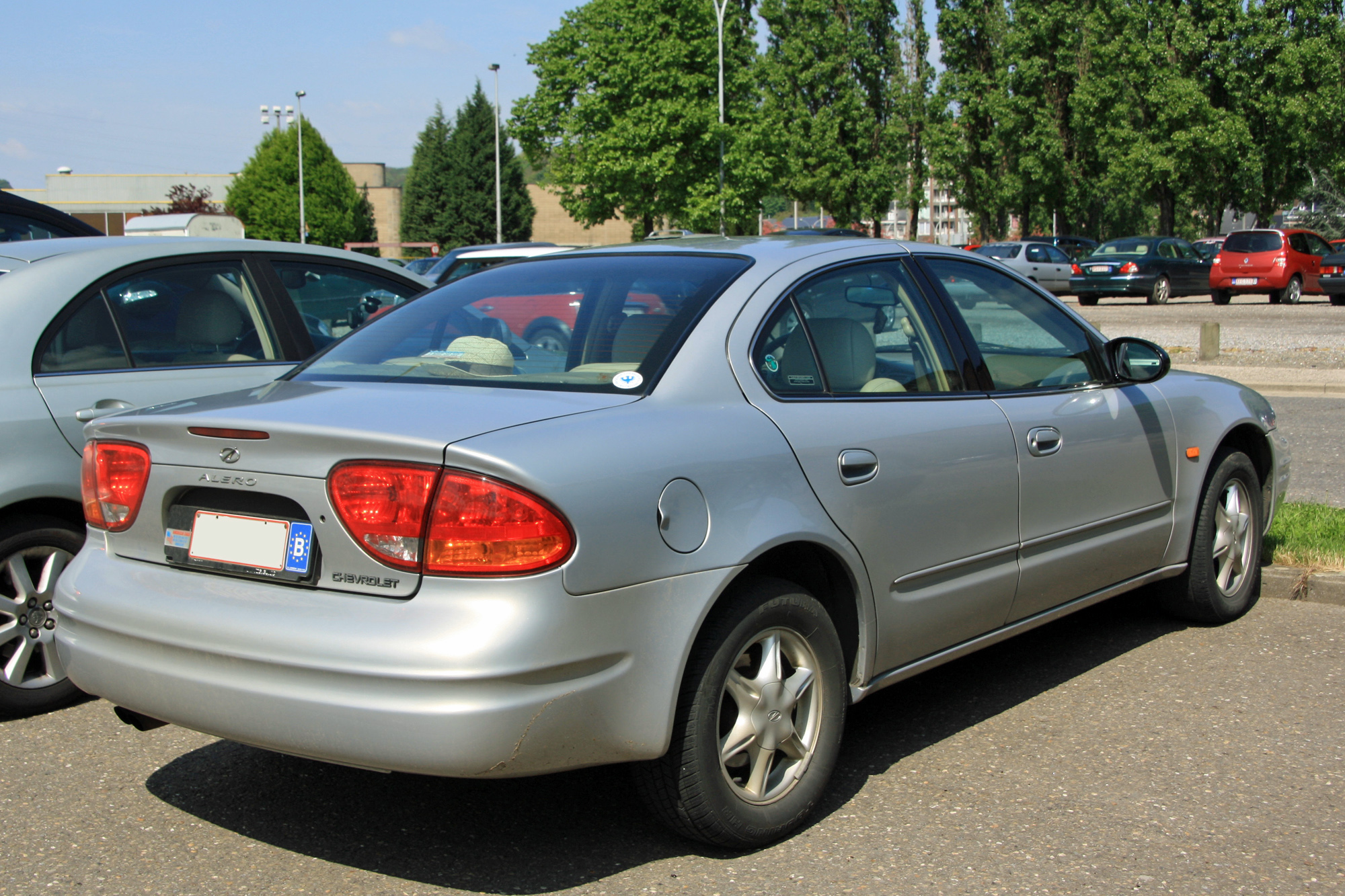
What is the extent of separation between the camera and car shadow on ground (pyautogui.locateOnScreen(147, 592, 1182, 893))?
314 centimetres

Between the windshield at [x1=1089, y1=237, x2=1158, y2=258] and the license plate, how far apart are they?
30.0 metres

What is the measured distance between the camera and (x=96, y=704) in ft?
14.7

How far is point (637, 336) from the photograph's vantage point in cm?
342

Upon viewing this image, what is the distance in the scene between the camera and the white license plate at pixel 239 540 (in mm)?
2896

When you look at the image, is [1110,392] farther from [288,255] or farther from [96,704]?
[96,704]

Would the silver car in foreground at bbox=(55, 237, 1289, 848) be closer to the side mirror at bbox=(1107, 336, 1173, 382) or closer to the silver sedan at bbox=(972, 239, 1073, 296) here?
the side mirror at bbox=(1107, 336, 1173, 382)

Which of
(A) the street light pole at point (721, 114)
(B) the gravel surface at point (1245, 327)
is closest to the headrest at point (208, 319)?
(B) the gravel surface at point (1245, 327)

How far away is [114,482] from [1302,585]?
484cm

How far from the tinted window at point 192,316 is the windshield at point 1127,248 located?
28.2 m

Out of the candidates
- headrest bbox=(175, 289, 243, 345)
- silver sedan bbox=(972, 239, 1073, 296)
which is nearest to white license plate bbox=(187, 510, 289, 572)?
headrest bbox=(175, 289, 243, 345)

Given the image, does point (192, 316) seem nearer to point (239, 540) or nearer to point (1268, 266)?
point (239, 540)

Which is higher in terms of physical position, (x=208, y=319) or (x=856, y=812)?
(x=208, y=319)

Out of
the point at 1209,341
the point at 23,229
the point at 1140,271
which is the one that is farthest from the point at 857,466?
the point at 1140,271

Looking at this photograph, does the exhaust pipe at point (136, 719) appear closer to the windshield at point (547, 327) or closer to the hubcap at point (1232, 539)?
the windshield at point (547, 327)
